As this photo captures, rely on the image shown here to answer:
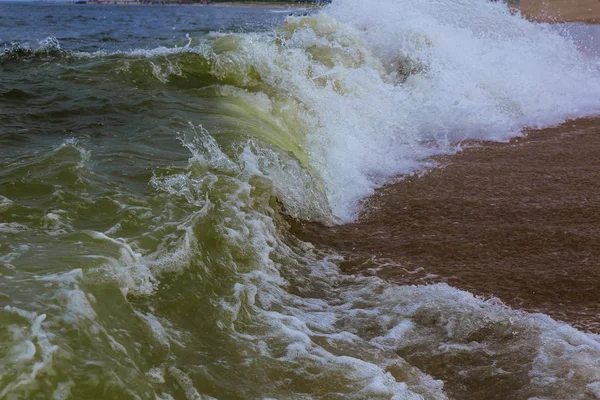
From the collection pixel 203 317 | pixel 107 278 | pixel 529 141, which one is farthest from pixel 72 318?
pixel 529 141

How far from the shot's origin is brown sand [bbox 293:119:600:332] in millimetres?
3883

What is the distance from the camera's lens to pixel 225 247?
3.75 meters

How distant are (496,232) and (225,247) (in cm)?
209

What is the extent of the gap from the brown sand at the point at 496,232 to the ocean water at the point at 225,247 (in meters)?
0.25

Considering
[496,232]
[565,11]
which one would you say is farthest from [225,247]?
[565,11]

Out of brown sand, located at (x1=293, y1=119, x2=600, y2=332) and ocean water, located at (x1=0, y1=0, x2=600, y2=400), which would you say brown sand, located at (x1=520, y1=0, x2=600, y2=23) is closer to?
ocean water, located at (x1=0, y1=0, x2=600, y2=400)

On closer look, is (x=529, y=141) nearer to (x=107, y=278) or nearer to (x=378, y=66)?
(x=378, y=66)

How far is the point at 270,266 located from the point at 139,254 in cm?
85

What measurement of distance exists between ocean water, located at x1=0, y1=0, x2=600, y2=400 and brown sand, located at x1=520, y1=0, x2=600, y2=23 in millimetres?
16439

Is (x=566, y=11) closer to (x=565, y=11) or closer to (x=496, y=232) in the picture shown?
(x=565, y=11)

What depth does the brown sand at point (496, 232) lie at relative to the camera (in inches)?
153

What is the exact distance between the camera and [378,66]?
37.4ft

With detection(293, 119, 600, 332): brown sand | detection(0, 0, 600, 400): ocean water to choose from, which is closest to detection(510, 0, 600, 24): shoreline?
detection(0, 0, 600, 400): ocean water

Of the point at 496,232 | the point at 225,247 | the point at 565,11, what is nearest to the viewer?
the point at 225,247
